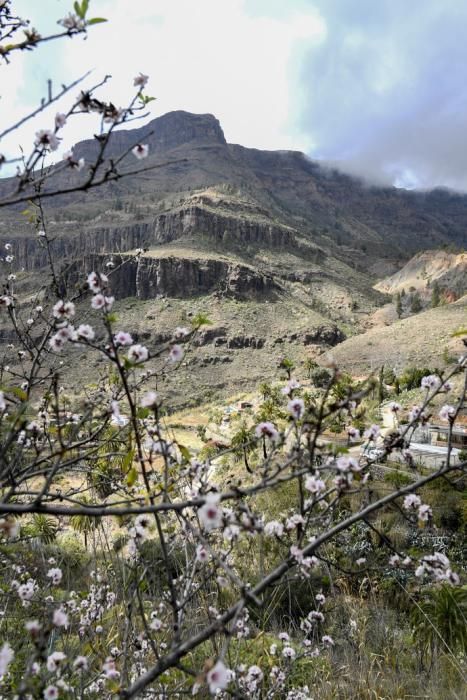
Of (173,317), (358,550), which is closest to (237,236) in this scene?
(173,317)

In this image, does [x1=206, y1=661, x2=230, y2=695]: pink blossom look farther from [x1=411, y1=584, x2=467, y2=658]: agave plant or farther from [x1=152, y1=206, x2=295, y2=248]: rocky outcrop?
[x1=152, y1=206, x2=295, y2=248]: rocky outcrop

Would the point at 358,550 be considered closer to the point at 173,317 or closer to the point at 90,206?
the point at 173,317

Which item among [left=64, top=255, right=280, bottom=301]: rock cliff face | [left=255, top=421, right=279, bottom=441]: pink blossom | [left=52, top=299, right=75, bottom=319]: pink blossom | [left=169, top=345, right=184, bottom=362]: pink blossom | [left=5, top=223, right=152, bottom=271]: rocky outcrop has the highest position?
[left=5, top=223, right=152, bottom=271]: rocky outcrop

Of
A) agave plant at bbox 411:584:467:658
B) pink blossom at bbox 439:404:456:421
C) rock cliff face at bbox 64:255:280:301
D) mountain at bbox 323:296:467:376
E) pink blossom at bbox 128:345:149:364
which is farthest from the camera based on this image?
rock cliff face at bbox 64:255:280:301

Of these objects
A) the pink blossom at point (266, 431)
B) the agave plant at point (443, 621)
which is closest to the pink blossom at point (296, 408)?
the pink blossom at point (266, 431)

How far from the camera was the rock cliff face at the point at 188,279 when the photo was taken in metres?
93.2

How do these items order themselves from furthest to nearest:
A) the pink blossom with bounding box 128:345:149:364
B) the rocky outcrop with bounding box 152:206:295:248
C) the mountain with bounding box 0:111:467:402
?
the rocky outcrop with bounding box 152:206:295:248 < the mountain with bounding box 0:111:467:402 < the pink blossom with bounding box 128:345:149:364

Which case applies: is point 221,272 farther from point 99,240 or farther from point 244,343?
point 99,240

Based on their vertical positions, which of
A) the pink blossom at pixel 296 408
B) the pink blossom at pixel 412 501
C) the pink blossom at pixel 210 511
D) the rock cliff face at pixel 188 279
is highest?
the rock cliff face at pixel 188 279

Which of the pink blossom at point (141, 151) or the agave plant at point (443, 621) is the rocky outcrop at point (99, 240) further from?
the pink blossom at point (141, 151)

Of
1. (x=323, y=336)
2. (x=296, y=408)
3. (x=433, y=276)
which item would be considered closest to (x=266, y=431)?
(x=296, y=408)

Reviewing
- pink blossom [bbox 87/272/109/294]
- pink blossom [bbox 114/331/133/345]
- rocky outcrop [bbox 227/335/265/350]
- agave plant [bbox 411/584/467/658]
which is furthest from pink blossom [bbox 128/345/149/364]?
rocky outcrop [bbox 227/335/265/350]

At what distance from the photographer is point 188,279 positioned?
3713 inches

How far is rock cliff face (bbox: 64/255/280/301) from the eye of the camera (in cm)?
9319
